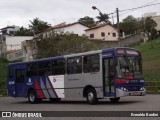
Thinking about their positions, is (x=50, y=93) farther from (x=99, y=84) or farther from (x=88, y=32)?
(x=88, y=32)

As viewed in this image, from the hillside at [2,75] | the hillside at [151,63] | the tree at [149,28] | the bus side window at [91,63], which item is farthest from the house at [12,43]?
the bus side window at [91,63]

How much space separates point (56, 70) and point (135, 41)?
192ft

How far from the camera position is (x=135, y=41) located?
82.9 meters

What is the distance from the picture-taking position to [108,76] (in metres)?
22.4

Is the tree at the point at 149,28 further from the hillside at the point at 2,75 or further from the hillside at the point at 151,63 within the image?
the hillside at the point at 2,75

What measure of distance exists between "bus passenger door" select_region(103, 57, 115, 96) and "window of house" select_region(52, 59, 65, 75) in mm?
3814

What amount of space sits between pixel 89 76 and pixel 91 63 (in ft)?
2.50

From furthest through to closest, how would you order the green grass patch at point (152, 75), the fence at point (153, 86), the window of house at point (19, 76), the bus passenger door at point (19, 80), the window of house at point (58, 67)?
the green grass patch at point (152, 75), the fence at point (153, 86), the window of house at point (19, 76), the bus passenger door at point (19, 80), the window of house at point (58, 67)

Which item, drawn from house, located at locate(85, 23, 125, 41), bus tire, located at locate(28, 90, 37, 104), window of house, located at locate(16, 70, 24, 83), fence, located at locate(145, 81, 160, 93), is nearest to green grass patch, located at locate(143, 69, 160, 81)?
fence, located at locate(145, 81, 160, 93)

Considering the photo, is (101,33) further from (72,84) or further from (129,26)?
(72,84)

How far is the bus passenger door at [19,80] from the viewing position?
29.6 metres

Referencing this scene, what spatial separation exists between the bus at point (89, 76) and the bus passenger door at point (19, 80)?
671mm

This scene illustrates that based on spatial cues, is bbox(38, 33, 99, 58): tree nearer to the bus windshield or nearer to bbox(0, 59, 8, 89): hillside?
bbox(0, 59, 8, 89): hillside

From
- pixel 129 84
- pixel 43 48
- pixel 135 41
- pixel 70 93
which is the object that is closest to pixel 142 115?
pixel 129 84
